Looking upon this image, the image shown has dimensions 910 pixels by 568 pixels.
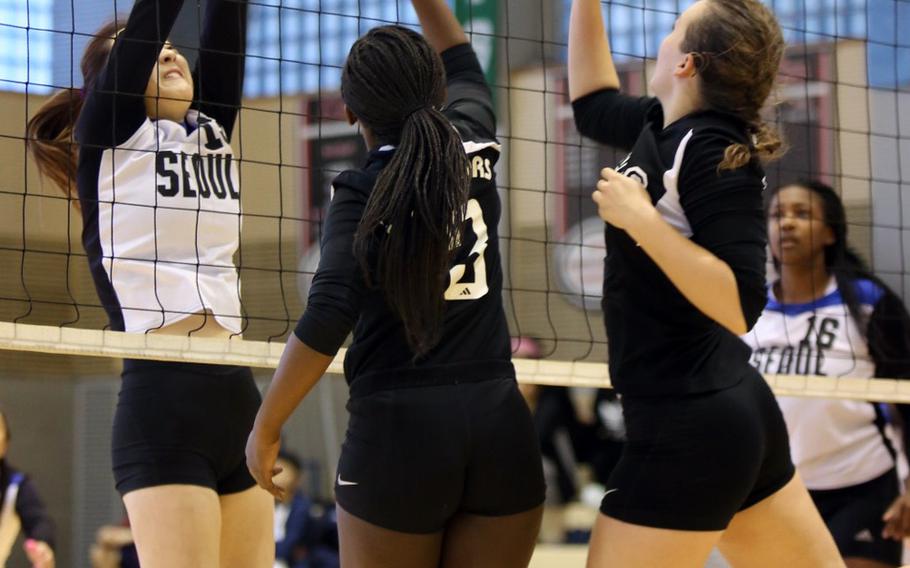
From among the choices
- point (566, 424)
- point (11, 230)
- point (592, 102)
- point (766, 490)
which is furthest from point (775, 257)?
point (11, 230)

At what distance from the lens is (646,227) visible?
8.52ft

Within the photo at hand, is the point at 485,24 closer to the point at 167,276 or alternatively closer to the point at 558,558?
the point at 558,558

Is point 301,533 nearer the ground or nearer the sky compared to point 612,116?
nearer the ground

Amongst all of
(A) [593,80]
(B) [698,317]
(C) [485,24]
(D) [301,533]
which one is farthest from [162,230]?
(C) [485,24]

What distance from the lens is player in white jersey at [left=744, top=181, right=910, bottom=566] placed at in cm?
441

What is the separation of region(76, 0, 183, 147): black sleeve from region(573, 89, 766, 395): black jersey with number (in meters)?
1.20

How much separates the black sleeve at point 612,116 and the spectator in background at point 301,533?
4.05 metres

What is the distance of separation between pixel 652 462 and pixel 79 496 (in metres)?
7.62

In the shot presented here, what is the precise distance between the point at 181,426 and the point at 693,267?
52.4 inches

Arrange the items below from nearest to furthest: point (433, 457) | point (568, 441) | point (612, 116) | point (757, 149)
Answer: point (433, 457)
point (757, 149)
point (612, 116)
point (568, 441)

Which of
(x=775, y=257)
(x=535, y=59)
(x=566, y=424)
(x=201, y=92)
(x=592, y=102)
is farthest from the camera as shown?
(x=535, y=59)

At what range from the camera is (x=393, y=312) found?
2.54 m

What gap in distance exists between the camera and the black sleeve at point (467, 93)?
2.77m

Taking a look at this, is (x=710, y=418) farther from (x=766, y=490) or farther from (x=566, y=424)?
(x=566, y=424)
